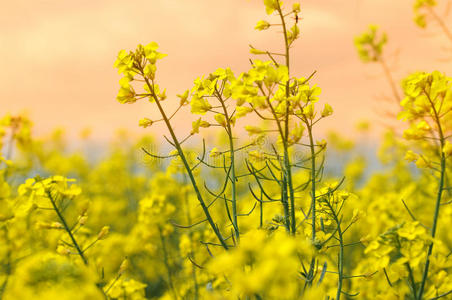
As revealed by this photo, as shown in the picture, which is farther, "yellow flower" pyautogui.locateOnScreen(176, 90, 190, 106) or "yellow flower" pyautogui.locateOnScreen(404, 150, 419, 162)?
"yellow flower" pyautogui.locateOnScreen(404, 150, 419, 162)

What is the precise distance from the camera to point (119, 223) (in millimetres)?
6926

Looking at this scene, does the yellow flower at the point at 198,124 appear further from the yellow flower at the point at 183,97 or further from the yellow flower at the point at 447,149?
the yellow flower at the point at 447,149

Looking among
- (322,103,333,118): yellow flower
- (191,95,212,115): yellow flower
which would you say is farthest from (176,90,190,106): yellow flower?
(322,103,333,118): yellow flower

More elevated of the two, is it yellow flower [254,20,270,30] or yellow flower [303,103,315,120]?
yellow flower [254,20,270,30]

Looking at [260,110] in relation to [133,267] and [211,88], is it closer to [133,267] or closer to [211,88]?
[211,88]

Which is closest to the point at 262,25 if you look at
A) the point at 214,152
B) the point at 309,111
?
the point at 309,111

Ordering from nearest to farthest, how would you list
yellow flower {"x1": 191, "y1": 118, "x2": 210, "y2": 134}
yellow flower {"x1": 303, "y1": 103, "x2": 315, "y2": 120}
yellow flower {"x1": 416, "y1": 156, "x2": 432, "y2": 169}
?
Answer: 1. yellow flower {"x1": 303, "y1": 103, "x2": 315, "y2": 120}
2. yellow flower {"x1": 191, "y1": 118, "x2": 210, "y2": 134}
3. yellow flower {"x1": 416, "y1": 156, "x2": 432, "y2": 169}

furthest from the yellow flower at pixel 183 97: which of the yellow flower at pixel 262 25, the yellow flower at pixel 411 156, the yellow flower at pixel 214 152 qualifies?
the yellow flower at pixel 411 156

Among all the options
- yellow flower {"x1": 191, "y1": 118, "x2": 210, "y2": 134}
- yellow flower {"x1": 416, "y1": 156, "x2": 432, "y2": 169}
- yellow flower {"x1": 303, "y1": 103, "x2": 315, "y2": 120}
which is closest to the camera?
yellow flower {"x1": 303, "y1": 103, "x2": 315, "y2": 120}

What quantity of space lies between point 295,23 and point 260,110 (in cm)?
51

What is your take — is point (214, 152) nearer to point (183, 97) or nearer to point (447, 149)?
point (183, 97)

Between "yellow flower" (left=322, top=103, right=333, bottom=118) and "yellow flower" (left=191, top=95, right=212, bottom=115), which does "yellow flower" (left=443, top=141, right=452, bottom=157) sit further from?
"yellow flower" (left=191, top=95, right=212, bottom=115)

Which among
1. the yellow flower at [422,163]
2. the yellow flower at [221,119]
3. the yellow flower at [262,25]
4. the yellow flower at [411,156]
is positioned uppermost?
the yellow flower at [262,25]

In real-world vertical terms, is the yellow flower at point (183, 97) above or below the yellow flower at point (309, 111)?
above
